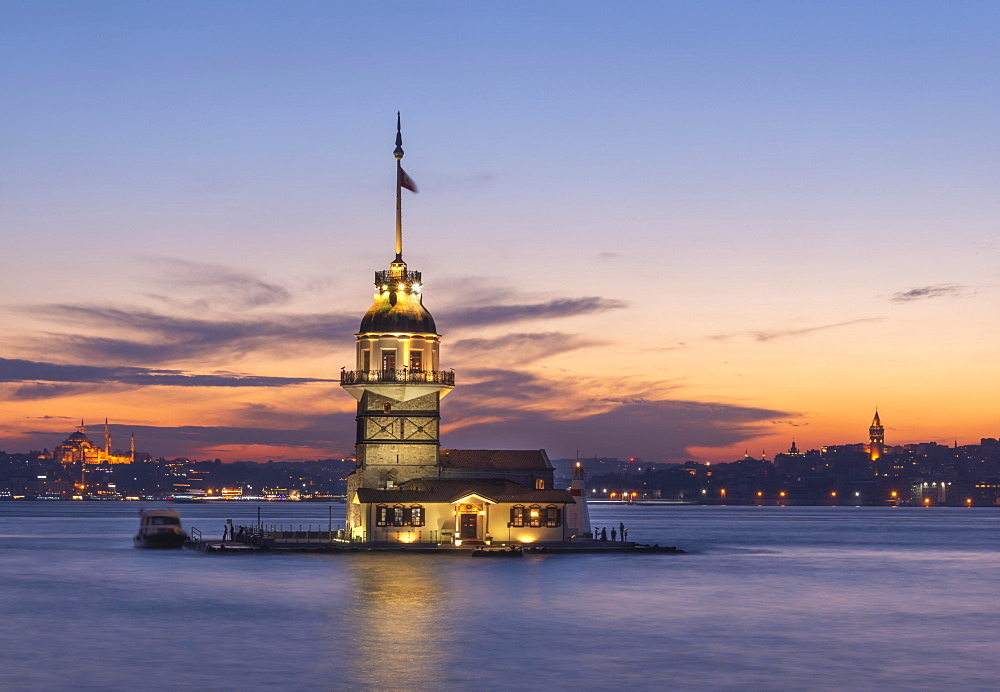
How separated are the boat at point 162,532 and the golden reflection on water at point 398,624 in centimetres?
3332

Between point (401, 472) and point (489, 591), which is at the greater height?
point (401, 472)

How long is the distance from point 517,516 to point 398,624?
36899 mm

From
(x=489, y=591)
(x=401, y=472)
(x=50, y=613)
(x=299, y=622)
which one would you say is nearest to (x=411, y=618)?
(x=299, y=622)

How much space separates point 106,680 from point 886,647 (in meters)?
26.1

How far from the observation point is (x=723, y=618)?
56.7 metres

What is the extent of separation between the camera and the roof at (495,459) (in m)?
92.8

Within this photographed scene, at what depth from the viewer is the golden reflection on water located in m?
40.8

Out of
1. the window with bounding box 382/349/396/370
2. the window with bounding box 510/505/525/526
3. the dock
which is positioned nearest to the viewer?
the dock

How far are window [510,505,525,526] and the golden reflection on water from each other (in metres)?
8.98

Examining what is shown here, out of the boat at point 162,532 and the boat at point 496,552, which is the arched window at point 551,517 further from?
the boat at point 162,532

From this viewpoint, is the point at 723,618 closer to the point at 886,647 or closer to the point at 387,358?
the point at 886,647

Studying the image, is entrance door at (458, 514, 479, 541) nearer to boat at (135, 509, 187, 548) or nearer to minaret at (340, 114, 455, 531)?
minaret at (340, 114, 455, 531)

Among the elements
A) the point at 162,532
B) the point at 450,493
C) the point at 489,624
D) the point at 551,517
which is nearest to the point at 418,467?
the point at 450,493

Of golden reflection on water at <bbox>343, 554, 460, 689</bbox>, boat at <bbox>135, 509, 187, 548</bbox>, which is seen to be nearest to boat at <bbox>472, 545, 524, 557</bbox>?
golden reflection on water at <bbox>343, 554, 460, 689</bbox>
